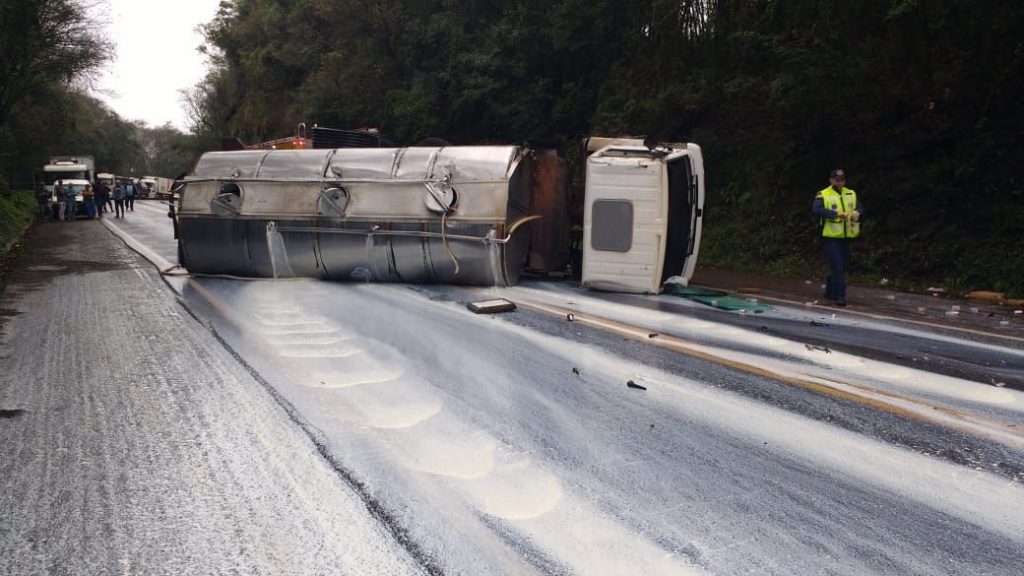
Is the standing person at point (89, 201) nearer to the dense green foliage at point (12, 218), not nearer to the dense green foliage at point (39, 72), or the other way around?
the dense green foliage at point (12, 218)

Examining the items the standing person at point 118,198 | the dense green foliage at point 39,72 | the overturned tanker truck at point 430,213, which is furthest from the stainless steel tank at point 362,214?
the standing person at point 118,198

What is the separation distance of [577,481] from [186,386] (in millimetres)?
3251

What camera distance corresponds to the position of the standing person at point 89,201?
103 ft

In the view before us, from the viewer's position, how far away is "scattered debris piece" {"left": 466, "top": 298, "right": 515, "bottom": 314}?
26.5 ft

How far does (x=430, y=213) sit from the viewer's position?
9.62 meters

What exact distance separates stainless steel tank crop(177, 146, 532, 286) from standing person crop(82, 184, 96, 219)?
972 inches

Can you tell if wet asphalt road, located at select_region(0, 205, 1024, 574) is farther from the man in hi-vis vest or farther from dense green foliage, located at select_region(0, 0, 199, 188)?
dense green foliage, located at select_region(0, 0, 199, 188)

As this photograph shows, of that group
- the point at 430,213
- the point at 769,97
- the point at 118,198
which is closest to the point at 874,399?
the point at 430,213

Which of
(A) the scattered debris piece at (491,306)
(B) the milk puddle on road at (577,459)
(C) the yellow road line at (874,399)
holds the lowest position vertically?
(B) the milk puddle on road at (577,459)

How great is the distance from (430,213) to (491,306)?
206 centimetres

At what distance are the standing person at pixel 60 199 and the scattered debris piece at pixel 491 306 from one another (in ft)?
98.5

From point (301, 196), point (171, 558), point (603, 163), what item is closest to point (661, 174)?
point (603, 163)

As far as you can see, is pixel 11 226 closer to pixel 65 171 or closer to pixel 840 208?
pixel 65 171

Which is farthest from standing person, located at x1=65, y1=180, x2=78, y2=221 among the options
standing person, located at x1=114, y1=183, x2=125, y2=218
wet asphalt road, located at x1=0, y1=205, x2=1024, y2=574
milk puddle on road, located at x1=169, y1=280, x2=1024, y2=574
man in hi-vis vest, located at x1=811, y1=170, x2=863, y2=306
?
man in hi-vis vest, located at x1=811, y1=170, x2=863, y2=306
